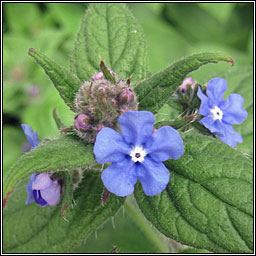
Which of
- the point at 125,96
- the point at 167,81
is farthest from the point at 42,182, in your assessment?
the point at 167,81

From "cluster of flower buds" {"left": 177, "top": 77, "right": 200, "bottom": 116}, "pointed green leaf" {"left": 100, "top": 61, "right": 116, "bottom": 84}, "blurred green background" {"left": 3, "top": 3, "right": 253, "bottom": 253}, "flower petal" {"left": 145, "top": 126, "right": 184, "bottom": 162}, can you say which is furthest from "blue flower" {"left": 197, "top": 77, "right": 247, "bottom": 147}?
"blurred green background" {"left": 3, "top": 3, "right": 253, "bottom": 253}

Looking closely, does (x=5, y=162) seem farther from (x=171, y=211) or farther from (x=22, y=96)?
(x=171, y=211)

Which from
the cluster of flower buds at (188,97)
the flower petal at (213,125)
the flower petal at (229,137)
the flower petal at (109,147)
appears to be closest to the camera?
the flower petal at (109,147)

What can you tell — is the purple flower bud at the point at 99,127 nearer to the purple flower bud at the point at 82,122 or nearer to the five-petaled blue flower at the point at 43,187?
the purple flower bud at the point at 82,122

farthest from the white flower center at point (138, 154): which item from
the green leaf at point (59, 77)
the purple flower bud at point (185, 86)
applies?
the purple flower bud at point (185, 86)

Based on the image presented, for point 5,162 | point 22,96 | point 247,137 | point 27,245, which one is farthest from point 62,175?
point 22,96
